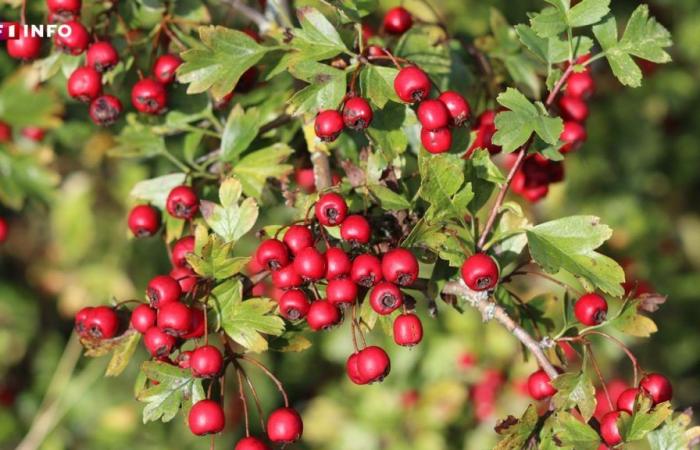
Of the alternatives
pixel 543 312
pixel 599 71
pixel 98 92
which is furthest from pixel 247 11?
pixel 599 71

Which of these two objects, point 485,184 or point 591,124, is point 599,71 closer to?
point 591,124

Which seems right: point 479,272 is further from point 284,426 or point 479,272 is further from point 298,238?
point 284,426

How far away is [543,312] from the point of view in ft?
7.04

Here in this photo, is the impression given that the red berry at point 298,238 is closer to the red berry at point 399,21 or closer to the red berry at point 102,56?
the red berry at point 102,56

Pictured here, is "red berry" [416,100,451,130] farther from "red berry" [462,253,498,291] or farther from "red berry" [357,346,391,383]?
"red berry" [357,346,391,383]

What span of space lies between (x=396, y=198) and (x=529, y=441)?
2.07 ft

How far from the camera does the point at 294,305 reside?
1796 mm

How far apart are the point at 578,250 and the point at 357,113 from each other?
607mm

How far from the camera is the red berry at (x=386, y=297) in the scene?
5.68 ft

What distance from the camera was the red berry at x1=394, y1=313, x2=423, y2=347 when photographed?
1776mm

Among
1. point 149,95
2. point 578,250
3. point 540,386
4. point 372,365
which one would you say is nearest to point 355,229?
point 372,365

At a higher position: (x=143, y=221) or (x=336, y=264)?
(x=336, y=264)

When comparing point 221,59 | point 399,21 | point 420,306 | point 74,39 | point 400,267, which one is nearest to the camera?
point 400,267

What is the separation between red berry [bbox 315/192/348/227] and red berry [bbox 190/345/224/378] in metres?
0.38
